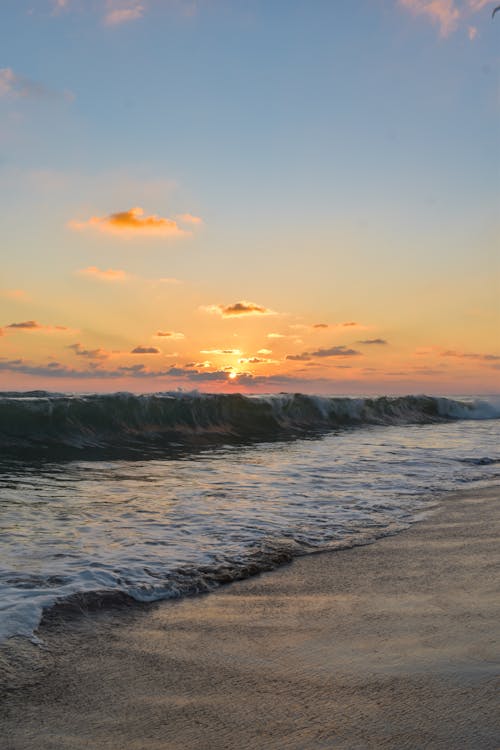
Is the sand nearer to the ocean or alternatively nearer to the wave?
the ocean

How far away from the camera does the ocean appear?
4375 millimetres

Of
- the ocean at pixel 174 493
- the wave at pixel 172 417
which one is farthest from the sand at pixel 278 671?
the wave at pixel 172 417

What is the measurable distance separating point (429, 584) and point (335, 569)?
79cm

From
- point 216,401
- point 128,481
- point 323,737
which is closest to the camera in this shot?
point 323,737

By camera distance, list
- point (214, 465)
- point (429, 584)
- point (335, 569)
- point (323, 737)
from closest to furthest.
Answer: point (323, 737), point (429, 584), point (335, 569), point (214, 465)

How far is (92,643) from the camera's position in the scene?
3.22 m

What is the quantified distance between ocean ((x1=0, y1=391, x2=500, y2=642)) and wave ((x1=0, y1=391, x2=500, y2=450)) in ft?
0.21

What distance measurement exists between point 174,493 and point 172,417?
10449 mm

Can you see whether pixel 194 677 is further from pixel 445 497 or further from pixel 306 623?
pixel 445 497

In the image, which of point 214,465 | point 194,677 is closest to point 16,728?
point 194,677

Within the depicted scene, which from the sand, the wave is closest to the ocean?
the wave

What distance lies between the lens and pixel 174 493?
25.2ft

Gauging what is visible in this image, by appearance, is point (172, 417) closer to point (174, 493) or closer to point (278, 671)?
point (174, 493)

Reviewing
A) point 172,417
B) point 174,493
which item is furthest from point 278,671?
point 172,417
